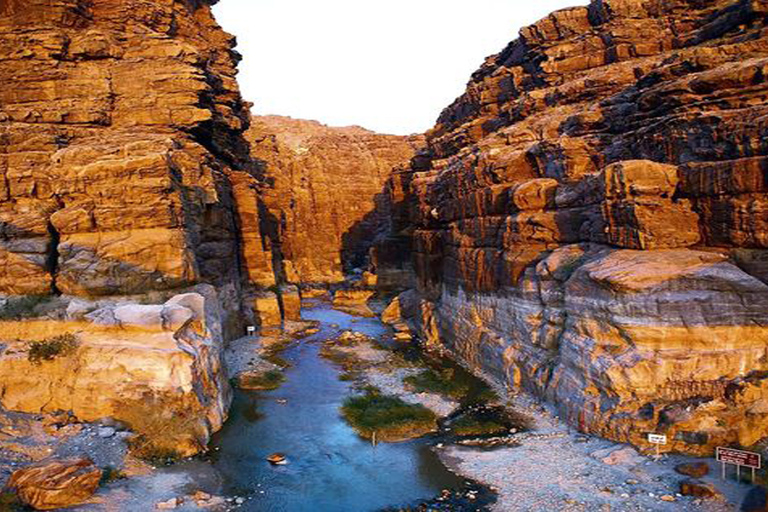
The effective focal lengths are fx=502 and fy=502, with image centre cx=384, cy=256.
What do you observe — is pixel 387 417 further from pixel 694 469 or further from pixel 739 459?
pixel 739 459

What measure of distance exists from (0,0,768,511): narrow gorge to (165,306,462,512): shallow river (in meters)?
0.22

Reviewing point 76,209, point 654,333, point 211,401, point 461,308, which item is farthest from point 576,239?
point 76,209

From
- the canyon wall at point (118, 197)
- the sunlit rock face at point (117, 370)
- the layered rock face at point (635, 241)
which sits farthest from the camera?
the canyon wall at point (118, 197)

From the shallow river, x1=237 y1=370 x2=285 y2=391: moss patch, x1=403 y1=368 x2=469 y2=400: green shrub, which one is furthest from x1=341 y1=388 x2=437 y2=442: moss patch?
x1=237 y1=370 x2=285 y2=391: moss patch

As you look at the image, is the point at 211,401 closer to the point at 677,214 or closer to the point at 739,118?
the point at 677,214

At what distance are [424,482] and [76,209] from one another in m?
23.6

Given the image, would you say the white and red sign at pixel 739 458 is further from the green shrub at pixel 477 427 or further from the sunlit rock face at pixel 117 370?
the sunlit rock face at pixel 117 370

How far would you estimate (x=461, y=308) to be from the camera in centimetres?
4094

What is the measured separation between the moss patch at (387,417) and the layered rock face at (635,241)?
6637 millimetres

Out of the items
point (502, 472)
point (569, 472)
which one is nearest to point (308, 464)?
point (502, 472)

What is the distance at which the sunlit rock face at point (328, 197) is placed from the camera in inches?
4232

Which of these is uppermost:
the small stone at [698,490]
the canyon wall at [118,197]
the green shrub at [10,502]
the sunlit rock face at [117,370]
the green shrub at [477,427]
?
the canyon wall at [118,197]

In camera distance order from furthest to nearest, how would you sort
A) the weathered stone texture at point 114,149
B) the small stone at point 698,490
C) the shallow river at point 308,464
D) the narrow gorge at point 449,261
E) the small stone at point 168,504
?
the weathered stone texture at point 114,149
the narrow gorge at point 449,261
the shallow river at point 308,464
the small stone at point 168,504
the small stone at point 698,490

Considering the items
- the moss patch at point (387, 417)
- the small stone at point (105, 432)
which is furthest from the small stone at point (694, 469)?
the small stone at point (105, 432)
